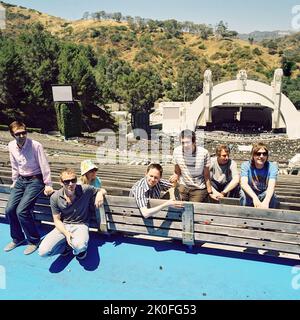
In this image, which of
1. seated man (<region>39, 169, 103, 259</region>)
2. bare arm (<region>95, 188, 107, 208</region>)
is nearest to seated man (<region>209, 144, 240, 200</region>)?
bare arm (<region>95, 188, 107, 208</region>)

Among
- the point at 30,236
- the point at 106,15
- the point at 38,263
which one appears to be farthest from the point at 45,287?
the point at 106,15

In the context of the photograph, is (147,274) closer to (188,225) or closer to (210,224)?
(188,225)

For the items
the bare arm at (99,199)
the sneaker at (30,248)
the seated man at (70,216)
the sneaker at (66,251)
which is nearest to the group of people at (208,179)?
the bare arm at (99,199)

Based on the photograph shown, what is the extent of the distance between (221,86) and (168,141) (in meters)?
12.7

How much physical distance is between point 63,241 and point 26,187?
3.78 ft

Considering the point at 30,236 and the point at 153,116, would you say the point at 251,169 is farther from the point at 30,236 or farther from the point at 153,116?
the point at 153,116

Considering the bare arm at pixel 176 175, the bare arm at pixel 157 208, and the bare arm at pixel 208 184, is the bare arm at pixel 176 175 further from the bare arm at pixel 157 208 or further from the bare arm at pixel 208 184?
the bare arm at pixel 157 208

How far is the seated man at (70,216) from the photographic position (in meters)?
5.27

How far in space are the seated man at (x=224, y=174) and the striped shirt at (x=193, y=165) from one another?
40cm

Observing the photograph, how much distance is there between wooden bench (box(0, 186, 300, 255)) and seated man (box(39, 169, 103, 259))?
11.5 inches

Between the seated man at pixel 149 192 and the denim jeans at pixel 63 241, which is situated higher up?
the seated man at pixel 149 192

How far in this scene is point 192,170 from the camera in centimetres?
588

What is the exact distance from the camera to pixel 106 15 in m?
157

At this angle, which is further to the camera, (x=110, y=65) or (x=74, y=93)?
(x=110, y=65)
